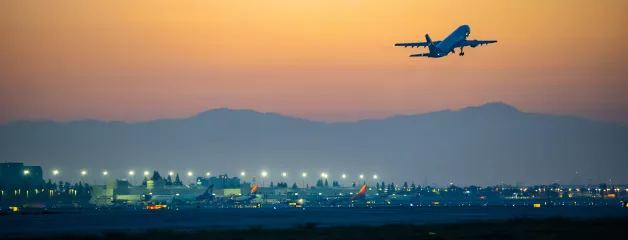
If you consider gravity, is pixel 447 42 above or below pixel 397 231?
above

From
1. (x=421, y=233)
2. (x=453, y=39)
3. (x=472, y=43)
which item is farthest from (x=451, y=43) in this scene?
(x=421, y=233)

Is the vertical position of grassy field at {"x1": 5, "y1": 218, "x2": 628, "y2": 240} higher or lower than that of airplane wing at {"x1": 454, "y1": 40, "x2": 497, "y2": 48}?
lower

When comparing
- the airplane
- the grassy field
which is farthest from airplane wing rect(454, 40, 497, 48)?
the grassy field

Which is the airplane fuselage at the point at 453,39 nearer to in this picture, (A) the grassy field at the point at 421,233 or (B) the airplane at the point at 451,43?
(B) the airplane at the point at 451,43

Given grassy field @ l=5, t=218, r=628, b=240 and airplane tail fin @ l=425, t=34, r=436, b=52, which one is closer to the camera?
grassy field @ l=5, t=218, r=628, b=240

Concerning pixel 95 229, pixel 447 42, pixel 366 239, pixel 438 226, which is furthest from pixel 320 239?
pixel 447 42

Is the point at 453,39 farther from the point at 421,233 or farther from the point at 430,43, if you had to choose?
the point at 421,233

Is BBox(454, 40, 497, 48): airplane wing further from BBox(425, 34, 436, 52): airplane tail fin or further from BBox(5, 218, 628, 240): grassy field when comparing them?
BBox(5, 218, 628, 240): grassy field

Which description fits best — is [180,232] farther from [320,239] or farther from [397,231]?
[397,231]
